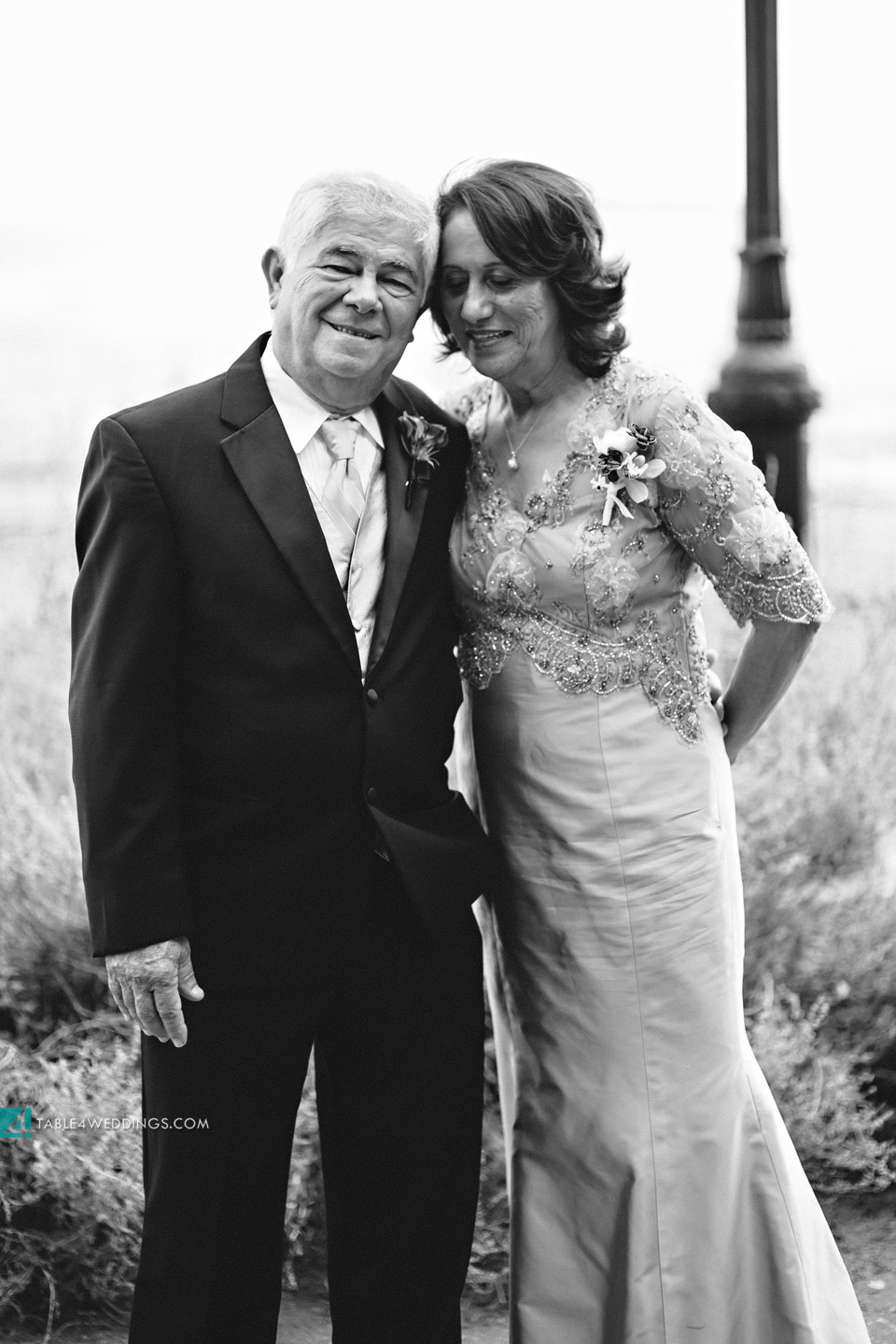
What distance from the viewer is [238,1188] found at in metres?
2.10

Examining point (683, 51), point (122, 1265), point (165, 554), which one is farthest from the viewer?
point (683, 51)

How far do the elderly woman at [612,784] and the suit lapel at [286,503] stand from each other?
1.11 feet

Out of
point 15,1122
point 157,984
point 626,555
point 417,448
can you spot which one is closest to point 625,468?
point 626,555

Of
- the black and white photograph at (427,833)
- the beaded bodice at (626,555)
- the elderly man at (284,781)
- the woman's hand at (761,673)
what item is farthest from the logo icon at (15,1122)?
the woman's hand at (761,673)

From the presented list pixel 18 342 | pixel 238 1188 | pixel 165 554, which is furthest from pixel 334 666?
pixel 18 342

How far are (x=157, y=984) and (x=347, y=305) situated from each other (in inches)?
41.9

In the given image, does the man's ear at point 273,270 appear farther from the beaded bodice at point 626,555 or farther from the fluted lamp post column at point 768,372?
the fluted lamp post column at point 768,372

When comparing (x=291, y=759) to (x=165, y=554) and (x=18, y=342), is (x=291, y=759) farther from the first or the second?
(x=18, y=342)

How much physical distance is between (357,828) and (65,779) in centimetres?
230

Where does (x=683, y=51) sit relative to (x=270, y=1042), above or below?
above

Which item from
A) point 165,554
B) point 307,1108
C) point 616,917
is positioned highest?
point 165,554

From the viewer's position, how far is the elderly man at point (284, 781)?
1938mm

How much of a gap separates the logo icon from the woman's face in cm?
192

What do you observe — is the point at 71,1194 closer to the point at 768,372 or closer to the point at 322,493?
the point at 322,493
